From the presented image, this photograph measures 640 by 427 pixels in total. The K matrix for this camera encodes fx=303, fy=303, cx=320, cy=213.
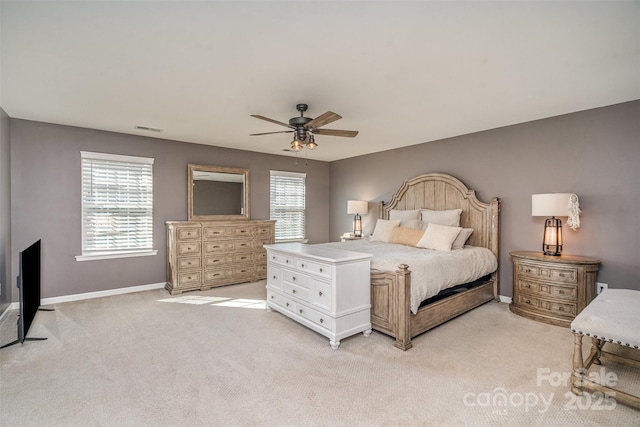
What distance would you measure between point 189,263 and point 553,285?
4861 millimetres

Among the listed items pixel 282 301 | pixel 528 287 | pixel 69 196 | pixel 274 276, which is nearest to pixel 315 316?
pixel 282 301

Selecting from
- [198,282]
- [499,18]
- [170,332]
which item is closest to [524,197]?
[499,18]

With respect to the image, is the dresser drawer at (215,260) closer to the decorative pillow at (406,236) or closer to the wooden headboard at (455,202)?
the decorative pillow at (406,236)

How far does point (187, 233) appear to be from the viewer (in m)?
4.74

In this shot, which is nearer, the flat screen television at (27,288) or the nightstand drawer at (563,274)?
the flat screen television at (27,288)

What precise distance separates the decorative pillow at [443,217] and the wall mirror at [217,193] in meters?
3.26

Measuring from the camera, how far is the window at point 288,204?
20.7ft

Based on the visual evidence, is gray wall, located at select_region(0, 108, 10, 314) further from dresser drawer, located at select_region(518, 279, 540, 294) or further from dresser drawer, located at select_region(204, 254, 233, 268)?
dresser drawer, located at select_region(518, 279, 540, 294)

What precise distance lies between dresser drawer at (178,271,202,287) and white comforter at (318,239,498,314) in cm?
242

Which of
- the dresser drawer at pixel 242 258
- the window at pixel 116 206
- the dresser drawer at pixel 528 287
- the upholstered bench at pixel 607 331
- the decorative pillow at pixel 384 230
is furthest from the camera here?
the dresser drawer at pixel 242 258

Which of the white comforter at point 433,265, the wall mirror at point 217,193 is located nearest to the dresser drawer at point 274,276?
the white comforter at point 433,265

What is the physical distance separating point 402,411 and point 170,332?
8.04 ft

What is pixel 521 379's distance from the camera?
7.55ft

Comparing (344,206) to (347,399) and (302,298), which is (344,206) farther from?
(347,399)
